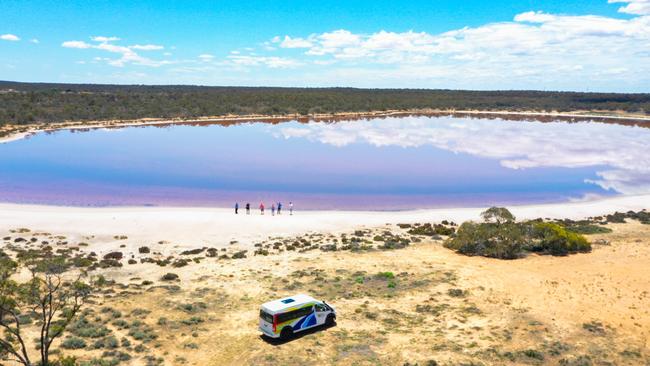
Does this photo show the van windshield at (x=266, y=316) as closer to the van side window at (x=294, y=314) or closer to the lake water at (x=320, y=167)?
the van side window at (x=294, y=314)

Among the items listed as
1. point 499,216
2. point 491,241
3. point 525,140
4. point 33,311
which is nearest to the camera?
point 33,311

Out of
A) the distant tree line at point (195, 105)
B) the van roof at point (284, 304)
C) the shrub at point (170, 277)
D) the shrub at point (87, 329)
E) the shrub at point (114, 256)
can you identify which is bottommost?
the shrub at point (170, 277)

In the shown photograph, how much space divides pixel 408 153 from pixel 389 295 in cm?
5569

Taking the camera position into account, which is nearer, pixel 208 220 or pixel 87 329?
pixel 87 329

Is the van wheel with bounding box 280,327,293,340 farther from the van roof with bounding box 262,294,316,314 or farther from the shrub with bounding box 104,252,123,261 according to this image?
the shrub with bounding box 104,252,123,261

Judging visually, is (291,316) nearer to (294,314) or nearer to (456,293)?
(294,314)

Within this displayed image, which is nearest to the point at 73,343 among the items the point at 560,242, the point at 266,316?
the point at 266,316

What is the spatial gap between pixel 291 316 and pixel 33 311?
1102 centimetres

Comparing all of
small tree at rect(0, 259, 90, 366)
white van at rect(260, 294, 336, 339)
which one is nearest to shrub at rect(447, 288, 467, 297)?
white van at rect(260, 294, 336, 339)

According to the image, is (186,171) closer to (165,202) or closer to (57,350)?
Answer: (165,202)

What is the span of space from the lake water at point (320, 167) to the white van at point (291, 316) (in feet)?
84.1

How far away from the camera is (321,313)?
72.2 feet

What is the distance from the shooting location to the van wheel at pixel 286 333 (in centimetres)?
2095

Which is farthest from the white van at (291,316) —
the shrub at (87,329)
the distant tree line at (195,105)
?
the distant tree line at (195,105)
